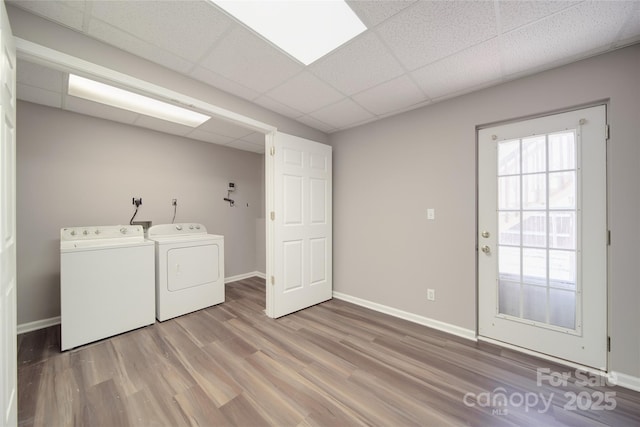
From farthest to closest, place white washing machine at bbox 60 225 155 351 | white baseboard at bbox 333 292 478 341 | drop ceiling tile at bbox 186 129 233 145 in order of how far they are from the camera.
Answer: drop ceiling tile at bbox 186 129 233 145 → white baseboard at bbox 333 292 478 341 → white washing machine at bbox 60 225 155 351

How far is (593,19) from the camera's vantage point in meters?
1.44

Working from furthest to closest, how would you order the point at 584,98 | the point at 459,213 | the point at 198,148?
the point at 198,148 < the point at 459,213 < the point at 584,98

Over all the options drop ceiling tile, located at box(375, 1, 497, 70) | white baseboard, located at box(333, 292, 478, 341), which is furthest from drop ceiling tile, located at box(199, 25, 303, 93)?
white baseboard, located at box(333, 292, 478, 341)

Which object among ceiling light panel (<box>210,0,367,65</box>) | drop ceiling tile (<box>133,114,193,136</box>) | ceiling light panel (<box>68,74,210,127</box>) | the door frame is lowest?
the door frame

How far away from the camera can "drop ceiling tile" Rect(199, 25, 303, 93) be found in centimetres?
164

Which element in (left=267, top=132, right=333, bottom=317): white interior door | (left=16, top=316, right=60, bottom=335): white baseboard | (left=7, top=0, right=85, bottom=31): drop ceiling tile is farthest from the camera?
(left=267, top=132, right=333, bottom=317): white interior door

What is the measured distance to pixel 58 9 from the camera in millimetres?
1381

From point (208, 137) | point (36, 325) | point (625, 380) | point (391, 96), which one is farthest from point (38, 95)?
point (625, 380)

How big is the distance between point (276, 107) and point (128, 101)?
1675 millimetres

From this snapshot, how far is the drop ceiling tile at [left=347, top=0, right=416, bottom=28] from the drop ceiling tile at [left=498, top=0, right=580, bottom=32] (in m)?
0.57

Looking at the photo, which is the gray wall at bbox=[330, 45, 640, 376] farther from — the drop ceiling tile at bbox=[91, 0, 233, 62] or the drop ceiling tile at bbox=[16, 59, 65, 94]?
the drop ceiling tile at bbox=[16, 59, 65, 94]

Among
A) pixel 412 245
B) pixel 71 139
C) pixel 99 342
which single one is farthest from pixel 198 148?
pixel 412 245

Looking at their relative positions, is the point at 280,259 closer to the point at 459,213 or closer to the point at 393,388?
the point at 393,388

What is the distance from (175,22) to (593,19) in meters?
2.57
